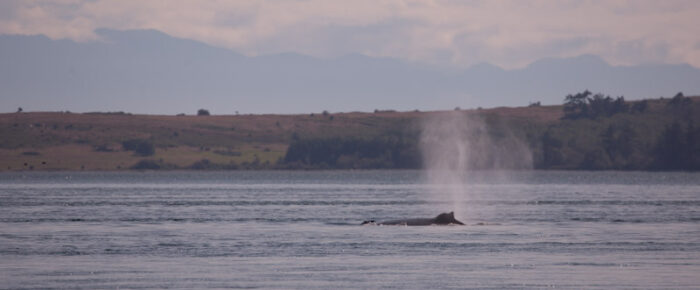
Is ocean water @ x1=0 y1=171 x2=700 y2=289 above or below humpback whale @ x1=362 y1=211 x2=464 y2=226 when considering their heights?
below

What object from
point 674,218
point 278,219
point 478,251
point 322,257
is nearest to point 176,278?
point 322,257

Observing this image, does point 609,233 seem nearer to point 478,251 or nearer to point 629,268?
point 478,251

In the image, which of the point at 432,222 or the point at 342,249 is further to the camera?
the point at 432,222

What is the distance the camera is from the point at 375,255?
47562mm

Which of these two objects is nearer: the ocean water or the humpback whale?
the ocean water

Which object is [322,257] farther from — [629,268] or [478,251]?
[629,268]

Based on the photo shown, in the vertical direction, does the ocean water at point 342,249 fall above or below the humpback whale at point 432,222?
below

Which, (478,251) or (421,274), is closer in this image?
(421,274)

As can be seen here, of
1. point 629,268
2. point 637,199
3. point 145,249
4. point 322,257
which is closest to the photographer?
point 629,268

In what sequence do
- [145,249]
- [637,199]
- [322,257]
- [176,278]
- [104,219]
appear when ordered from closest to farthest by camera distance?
[176,278] → [322,257] → [145,249] → [104,219] → [637,199]

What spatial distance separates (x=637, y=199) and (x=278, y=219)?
4434 cm

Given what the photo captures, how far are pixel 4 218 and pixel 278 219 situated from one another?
1727 cm

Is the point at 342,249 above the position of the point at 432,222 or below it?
below

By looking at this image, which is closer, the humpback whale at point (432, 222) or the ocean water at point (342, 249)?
the ocean water at point (342, 249)
